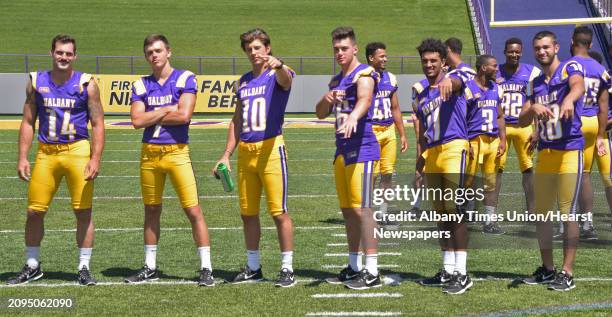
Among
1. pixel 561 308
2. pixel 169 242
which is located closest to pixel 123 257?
pixel 169 242

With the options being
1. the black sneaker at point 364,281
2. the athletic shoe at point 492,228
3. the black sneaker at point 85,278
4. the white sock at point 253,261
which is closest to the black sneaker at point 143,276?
the black sneaker at point 85,278

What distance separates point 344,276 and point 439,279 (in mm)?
705

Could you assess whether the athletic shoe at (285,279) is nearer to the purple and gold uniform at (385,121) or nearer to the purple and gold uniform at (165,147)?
the purple and gold uniform at (165,147)

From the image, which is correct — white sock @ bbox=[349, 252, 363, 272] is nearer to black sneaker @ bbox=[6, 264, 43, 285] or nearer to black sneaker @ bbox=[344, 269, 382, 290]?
black sneaker @ bbox=[344, 269, 382, 290]

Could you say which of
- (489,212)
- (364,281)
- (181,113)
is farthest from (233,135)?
(489,212)

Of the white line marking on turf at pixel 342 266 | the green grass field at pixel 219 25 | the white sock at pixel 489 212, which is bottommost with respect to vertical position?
the white line marking on turf at pixel 342 266

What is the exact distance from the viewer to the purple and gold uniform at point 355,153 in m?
7.14

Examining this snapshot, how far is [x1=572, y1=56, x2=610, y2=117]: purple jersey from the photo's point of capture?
8.28 metres

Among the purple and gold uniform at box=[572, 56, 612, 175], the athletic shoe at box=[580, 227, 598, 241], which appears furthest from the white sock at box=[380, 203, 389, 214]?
the purple and gold uniform at box=[572, 56, 612, 175]

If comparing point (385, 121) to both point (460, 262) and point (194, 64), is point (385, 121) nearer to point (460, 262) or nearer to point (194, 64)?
point (460, 262)

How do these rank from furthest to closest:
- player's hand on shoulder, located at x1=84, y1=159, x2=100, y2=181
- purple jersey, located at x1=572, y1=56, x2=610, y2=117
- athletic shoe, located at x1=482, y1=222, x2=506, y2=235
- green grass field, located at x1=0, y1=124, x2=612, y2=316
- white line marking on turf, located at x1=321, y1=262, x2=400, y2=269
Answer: athletic shoe, located at x1=482, y1=222, x2=506, y2=235
purple jersey, located at x1=572, y1=56, x2=610, y2=117
white line marking on turf, located at x1=321, y1=262, x2=400, y2=269
player's hand on shoulder, located at x1=84, y1=159, x2=100, y2=181
green grass field, located at x1=0, y1=124, x2=612, y2=316

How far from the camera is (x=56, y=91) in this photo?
7.21 m

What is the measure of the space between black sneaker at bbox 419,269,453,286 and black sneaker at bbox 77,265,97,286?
2.44 meters

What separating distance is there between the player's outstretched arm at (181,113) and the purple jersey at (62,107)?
635 mm
